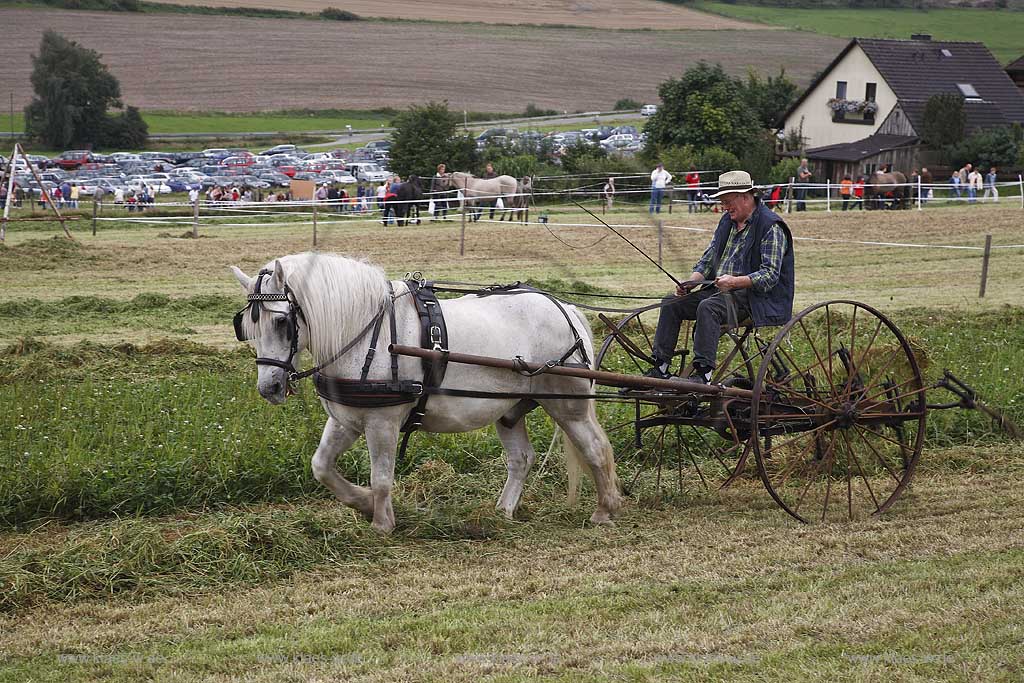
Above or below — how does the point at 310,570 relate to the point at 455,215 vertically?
below

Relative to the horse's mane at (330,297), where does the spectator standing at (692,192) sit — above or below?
above

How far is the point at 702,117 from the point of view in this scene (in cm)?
4238

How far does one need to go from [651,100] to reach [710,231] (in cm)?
6081

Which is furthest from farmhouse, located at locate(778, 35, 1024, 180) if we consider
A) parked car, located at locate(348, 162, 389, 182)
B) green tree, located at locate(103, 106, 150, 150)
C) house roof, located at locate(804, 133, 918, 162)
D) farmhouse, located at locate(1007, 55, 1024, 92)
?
green tree, located at locate(103, 106, 150, 150)

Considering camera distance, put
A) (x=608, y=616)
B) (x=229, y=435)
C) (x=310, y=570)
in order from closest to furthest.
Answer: (x=608, y=616) → (x=310, y=570) → (x=229, y=435)

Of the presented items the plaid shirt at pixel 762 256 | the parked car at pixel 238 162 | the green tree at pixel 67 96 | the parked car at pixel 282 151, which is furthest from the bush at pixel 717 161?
the green tree at pixel 67 96

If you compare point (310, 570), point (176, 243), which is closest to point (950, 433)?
point (310, 570)

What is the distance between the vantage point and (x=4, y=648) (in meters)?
5.08

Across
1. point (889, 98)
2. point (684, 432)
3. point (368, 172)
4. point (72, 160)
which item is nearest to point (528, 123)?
point (368, 172)

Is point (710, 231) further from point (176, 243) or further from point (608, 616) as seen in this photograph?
point (608, 616)

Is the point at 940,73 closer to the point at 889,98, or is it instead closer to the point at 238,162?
the point at 889,98

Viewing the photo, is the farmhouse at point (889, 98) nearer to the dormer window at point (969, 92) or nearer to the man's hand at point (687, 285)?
the dormer window at point (969, 92)

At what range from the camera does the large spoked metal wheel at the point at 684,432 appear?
7258mm

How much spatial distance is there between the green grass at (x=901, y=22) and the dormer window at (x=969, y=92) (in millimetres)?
8147
